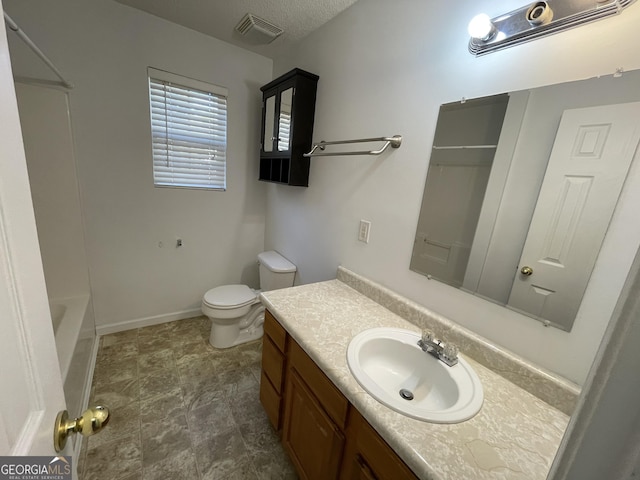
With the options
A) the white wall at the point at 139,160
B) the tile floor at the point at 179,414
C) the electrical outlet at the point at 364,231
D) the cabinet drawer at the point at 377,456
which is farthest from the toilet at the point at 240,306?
the cabinet drawer at the point at 377,456

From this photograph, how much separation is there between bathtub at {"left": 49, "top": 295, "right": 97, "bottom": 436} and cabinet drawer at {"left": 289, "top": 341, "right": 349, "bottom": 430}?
112cm

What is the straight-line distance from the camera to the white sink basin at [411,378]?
79cm

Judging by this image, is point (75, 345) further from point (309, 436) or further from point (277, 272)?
point (309, 436)

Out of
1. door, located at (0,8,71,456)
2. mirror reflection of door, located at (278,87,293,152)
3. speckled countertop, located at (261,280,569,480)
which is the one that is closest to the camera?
door, located at (0,8,71,456)

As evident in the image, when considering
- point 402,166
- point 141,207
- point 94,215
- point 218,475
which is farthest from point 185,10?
point 218,475

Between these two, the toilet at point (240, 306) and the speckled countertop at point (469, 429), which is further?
the toilet at point (240, 306)

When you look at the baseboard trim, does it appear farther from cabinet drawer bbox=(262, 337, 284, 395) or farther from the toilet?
cabinet drawer bbox=(262, 337, 284, 395)

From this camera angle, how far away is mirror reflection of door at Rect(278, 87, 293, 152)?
1.89 metres

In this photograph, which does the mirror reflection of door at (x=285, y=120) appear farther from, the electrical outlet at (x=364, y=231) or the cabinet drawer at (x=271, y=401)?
the cabinet drawer at (x=271, y=401)

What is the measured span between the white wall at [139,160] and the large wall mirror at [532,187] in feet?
6.26

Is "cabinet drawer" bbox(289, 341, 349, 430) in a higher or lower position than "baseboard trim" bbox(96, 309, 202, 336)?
higher

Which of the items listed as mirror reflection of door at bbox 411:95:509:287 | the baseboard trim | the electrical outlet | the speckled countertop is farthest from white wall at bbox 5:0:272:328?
mirror reflection of door at bbox 411:95:509:287

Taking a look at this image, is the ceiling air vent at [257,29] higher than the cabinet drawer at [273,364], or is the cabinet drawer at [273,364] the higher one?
the ceiling air vent at [257,29]

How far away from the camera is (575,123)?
2.69 feet
